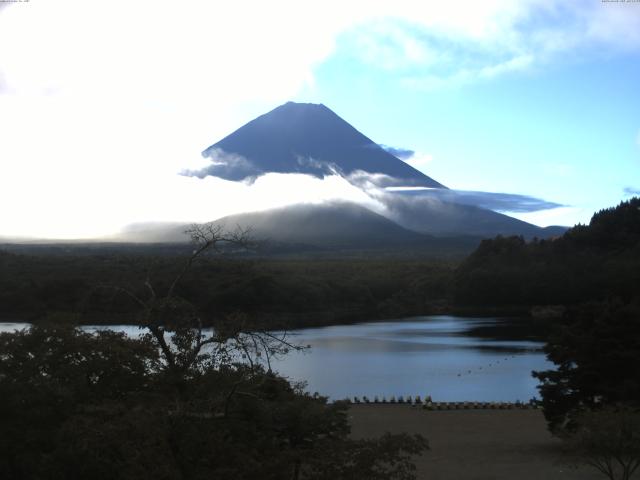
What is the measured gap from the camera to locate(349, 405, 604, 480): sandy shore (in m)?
→ 9.92

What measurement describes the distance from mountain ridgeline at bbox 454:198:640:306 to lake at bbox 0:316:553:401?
1523 centimetres

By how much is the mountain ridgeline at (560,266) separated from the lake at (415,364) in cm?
1523

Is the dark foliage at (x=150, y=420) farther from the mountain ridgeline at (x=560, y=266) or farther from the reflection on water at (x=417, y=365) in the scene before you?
the mountain ridgeline at (x=560, y=266)

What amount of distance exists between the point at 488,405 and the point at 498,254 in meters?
45.0

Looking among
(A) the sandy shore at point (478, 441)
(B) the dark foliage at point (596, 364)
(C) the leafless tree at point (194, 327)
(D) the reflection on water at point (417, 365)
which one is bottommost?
(D) the reflection on water at point (417, 365)

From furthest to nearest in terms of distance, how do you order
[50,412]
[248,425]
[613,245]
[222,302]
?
1. [613,245]
2. [222,302]
3. [50,412]
4. [248,425]

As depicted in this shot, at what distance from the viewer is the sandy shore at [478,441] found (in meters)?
9.92

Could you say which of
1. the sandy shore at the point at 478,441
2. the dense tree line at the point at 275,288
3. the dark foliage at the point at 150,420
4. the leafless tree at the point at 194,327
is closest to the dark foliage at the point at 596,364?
the sandy shore at the point at 478,441

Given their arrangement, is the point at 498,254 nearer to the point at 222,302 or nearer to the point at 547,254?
the point at 547,254

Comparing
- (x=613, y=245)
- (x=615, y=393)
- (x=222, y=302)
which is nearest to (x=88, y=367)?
(x=615, y=393)

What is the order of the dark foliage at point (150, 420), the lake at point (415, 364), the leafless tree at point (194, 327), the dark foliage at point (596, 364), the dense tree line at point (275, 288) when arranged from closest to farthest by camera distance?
1. the dark foliage at point (150, 420)
2. the leafless tree at point (194, 327)
3. the dark foliage at point (596, 364)
4. the lake at point (415, 364)
5. the dense tree line at point (275, 288)

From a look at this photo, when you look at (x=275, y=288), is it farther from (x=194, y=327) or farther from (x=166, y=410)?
(x=166, y=410)

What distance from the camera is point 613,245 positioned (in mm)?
56656

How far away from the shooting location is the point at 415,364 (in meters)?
26.2
